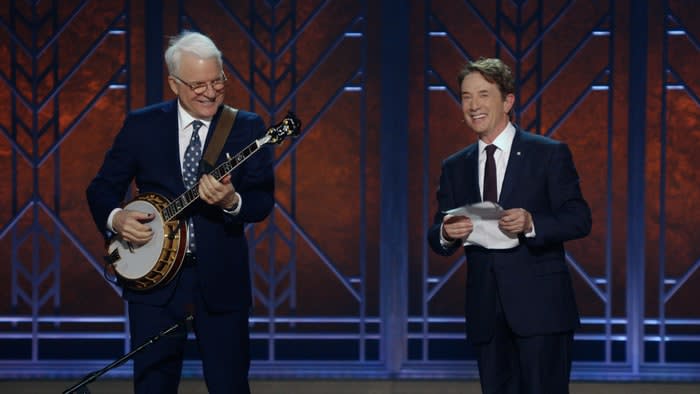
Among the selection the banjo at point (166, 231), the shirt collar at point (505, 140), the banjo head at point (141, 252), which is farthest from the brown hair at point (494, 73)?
the banjo head at point (141, 252)

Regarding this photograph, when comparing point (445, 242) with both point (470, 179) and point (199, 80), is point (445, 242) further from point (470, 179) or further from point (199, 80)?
point (199, 80)

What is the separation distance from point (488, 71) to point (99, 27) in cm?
443

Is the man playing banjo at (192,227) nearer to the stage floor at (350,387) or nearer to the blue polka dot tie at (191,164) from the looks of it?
the blue polka dot tie at (191,164)

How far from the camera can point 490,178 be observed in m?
3.13

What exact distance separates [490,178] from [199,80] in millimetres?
949

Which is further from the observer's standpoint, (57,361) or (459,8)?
(459,8)

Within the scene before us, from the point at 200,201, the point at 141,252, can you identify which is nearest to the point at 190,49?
the point at 200,201

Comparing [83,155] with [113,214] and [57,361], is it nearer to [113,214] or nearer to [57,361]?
[57,361]

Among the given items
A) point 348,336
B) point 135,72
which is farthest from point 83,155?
point 348,336

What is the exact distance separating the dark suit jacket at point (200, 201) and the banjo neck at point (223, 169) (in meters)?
0.07

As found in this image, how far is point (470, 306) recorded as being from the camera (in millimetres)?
3145

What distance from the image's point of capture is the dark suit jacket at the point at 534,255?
302cm

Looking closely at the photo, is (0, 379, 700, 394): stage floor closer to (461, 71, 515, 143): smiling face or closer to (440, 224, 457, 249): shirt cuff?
(440, 224, 457, 249): shirt cuff

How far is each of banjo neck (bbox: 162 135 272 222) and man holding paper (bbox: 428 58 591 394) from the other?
2.04 ft
